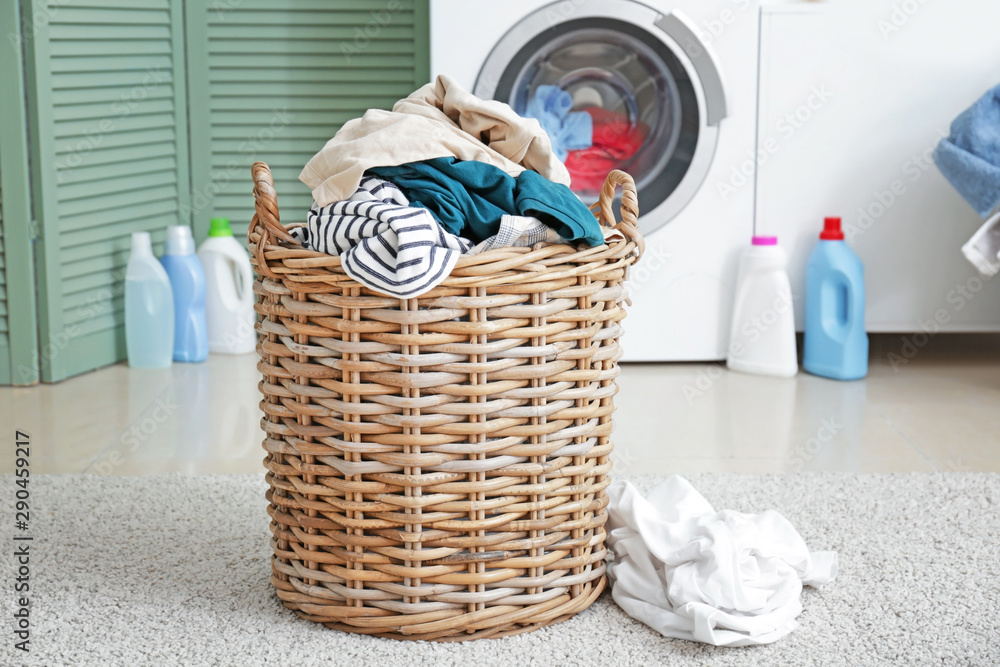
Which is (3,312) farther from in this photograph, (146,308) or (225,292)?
(225,292)

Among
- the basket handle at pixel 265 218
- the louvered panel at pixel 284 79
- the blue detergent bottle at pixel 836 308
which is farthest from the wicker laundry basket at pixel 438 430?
the louvered panel at pixel 284 79

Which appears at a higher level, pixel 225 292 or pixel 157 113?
pixel 157 113

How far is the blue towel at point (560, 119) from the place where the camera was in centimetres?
216

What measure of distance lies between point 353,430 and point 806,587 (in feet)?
1.92

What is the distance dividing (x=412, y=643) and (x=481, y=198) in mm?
468

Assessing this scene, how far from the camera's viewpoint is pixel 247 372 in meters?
2.25

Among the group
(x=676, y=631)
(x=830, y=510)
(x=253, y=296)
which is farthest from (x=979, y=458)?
(x=253, y=296)

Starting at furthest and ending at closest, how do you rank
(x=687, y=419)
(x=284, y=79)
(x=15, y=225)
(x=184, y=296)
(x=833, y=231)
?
(x=284, y=79), (x=184, y=296), (x=833, y=231), (x=15, y=225), (x=687, y=419)

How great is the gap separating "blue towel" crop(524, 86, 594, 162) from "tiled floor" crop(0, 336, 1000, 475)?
0.52 m

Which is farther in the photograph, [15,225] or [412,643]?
[15,225]

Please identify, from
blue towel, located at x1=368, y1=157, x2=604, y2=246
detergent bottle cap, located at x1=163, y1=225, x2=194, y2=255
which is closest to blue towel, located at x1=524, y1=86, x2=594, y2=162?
detergent bottle cap, located at x1=163, y1=225, x2=194, y2=255

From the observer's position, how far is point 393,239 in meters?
0.96

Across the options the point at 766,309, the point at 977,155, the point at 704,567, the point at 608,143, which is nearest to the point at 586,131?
the point at 608,143

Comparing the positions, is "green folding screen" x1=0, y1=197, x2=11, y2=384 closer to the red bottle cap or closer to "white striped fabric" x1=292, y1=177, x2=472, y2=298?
"white striped fabric" x1=292, y1=177, x2=472, y2=298
